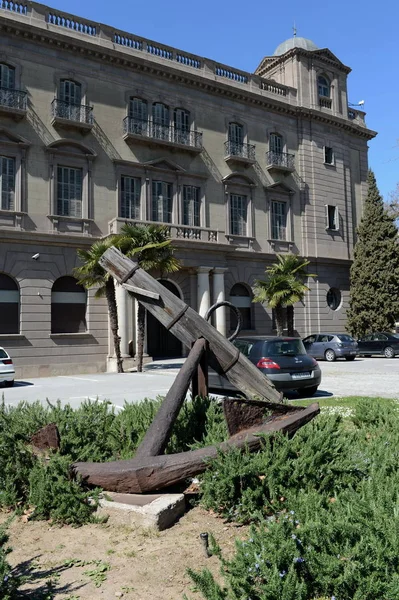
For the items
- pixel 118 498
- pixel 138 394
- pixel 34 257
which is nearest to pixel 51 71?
pixel 34 257

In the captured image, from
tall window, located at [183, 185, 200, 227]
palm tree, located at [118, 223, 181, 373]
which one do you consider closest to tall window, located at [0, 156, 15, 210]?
palm tree, located at [118, 223, 181, 373]

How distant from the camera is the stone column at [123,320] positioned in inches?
927

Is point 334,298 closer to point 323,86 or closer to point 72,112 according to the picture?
point 323,86

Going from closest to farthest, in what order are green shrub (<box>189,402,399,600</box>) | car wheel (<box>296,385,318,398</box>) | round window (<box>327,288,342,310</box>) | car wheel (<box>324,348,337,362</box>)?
green shrub (<box>189,402,399,600</box>), car wheel (<box>296,385,318,398</box>), car wheel (<box>324,348,337,362</box>), round window (<box>327,288,342,310</box>)

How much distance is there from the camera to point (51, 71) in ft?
78.3

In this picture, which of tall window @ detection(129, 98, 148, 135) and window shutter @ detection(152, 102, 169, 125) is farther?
window shutter @ detection(152, 102, 169, 125)

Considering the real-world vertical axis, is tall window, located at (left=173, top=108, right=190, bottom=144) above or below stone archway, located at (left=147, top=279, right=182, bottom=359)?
above

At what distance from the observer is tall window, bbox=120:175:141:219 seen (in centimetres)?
2611

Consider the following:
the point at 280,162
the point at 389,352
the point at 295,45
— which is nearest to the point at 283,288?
the point at 389,352

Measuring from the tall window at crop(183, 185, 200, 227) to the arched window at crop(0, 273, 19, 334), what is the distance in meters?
10.2

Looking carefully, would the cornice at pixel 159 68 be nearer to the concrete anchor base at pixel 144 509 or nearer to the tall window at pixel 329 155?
the tall window at pixel 329 155

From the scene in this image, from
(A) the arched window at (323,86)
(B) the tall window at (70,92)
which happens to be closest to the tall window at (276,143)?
(A) the arched window at (323,86)

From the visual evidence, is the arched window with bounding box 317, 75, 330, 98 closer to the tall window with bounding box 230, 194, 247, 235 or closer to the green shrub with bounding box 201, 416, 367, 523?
the tall window with bounding box 230, 194, 247, 235

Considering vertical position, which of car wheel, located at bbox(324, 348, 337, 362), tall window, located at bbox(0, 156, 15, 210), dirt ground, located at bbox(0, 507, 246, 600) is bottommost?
dirt ground, located at bbox(0, 507, 246, 600)
